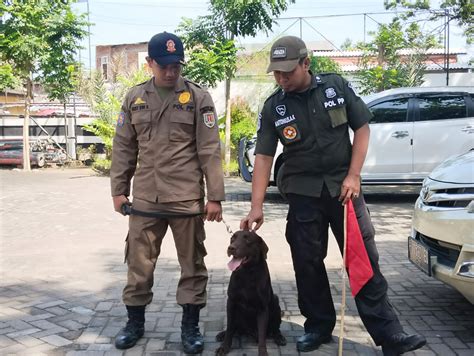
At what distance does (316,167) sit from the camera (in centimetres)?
337

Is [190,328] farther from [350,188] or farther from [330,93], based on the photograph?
[330,93]

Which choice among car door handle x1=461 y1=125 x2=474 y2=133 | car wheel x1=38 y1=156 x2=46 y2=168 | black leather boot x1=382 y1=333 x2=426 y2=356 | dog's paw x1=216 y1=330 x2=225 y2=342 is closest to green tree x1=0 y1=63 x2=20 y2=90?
car wheel x1=38 y1=156 x2=46 y2=168

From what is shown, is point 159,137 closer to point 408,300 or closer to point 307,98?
point 307,98

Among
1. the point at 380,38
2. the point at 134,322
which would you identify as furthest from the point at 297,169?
the point at 380,38

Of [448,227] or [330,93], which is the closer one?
[330,93]

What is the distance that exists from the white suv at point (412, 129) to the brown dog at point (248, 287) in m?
5.75

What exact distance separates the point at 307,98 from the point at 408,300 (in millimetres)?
2218

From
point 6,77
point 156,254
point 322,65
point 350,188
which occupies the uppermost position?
point 322,65

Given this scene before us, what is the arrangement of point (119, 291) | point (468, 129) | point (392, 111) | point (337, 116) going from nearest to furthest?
point (337, 116), point (119, 291), point (468, 129), point (392, 111)

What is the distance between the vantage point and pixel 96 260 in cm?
614

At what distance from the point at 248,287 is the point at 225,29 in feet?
41.4

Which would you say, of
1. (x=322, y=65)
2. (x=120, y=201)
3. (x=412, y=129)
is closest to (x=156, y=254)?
(x=120, y=201)

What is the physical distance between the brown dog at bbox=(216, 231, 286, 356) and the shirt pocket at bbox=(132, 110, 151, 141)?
2.93 feet

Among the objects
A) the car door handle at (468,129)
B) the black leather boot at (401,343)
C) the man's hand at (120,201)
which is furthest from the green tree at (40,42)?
the black leather boot at (401,343)
